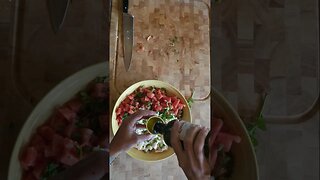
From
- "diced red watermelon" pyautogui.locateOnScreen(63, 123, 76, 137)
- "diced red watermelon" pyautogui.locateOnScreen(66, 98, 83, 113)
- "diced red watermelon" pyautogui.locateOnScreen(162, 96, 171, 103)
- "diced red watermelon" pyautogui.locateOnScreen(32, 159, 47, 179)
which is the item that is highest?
"diced red watermelon" pyautogui.locateOnScreen(66, 98, 83, 113)

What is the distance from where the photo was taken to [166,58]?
31.1 inches

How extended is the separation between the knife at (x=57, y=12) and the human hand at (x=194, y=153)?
0.24 metres

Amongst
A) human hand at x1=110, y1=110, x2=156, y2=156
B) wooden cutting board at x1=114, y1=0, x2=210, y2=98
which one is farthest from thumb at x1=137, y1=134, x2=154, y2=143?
Result: wooden cutting board at x1=114, y1=0, x2=210, y2=98

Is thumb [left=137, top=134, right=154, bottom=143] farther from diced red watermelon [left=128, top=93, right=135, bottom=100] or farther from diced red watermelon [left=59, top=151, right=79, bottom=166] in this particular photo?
diced red watermelon [left=59, top=151, right=79, bottom=166]

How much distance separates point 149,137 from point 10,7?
35 cm

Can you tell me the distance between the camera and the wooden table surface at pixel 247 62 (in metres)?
0.43

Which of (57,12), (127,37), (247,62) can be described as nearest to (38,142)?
(57,12)

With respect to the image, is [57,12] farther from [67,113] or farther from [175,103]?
[175,103]

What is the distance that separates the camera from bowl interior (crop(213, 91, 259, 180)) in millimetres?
475

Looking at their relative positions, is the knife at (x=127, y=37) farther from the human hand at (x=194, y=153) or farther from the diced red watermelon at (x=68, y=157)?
the diced red watermelon at (x=68, y=157)

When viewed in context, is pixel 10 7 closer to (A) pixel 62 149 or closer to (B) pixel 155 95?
(A) pixel 62 149

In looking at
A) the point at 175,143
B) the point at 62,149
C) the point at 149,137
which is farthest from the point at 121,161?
the point at 62,149

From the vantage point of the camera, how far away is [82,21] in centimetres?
44

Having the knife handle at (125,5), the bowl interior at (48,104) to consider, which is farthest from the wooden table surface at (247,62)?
the knife handle at (125,5)
